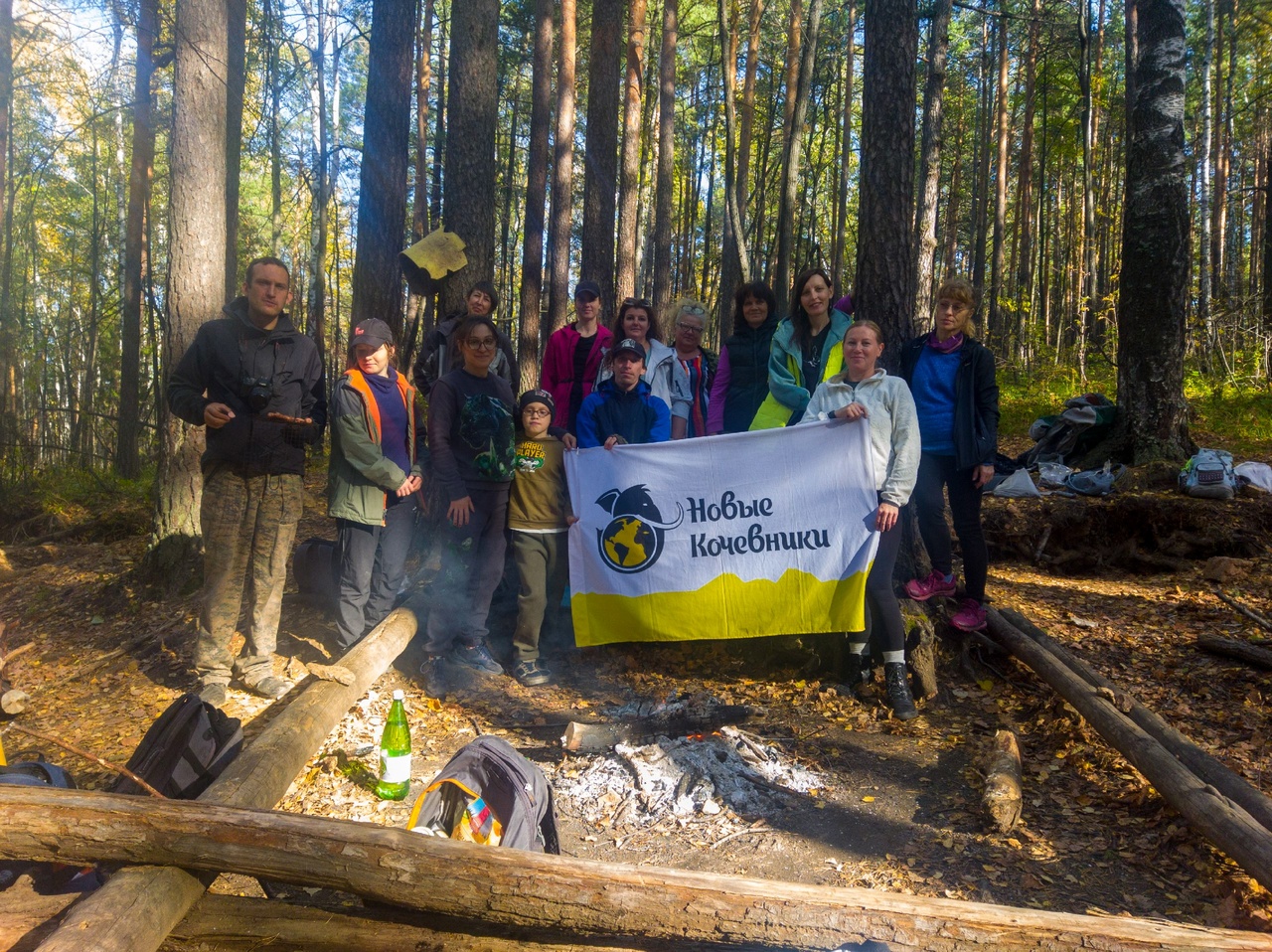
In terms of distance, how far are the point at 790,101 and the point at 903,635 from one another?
16.9m

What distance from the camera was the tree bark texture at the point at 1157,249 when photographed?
848 centimetres

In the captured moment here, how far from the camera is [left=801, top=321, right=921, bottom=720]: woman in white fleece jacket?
506cm

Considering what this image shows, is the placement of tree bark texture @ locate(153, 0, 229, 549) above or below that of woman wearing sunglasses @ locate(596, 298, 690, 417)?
above

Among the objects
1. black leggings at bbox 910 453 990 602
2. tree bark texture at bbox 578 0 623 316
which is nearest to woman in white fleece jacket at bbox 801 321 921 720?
black leggings at bbox 910 453 990 602

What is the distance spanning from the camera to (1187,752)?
151 inches

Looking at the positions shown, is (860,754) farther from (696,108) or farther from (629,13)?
(696,108)

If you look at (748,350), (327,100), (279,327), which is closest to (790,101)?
(327,100)

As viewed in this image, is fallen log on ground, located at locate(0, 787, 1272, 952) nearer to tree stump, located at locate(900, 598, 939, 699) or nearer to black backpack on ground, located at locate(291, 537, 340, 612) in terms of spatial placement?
tree stump, located at locate(900, 598, 939, 699)

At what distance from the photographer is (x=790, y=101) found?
19.0 meters

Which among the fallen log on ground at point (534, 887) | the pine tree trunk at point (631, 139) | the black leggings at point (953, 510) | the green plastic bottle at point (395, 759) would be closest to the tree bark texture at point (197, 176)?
the green plastic bottle at point (395, 759)

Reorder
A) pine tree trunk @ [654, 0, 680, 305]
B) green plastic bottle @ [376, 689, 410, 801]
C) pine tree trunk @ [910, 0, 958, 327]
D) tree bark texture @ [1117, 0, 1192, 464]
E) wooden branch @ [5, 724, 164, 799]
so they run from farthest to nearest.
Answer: pine tree trunk @ [654, 0, 680, 305] → pine tree trunk @ [910, 0, 958, 327] → tree bark texture @ [1117, 0, 1192, 464] → green plastic bottle @ [376, 689, 410, 801] → wooden branch @ [5, 724, 164, 799]

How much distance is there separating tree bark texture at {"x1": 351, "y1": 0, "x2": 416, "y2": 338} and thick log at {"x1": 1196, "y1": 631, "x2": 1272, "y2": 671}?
281 inches

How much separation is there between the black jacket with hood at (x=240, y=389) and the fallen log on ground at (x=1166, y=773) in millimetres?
4541

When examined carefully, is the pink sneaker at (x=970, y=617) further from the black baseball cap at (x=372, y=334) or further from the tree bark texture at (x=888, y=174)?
the black baseball cap at (x=372, y=334)
